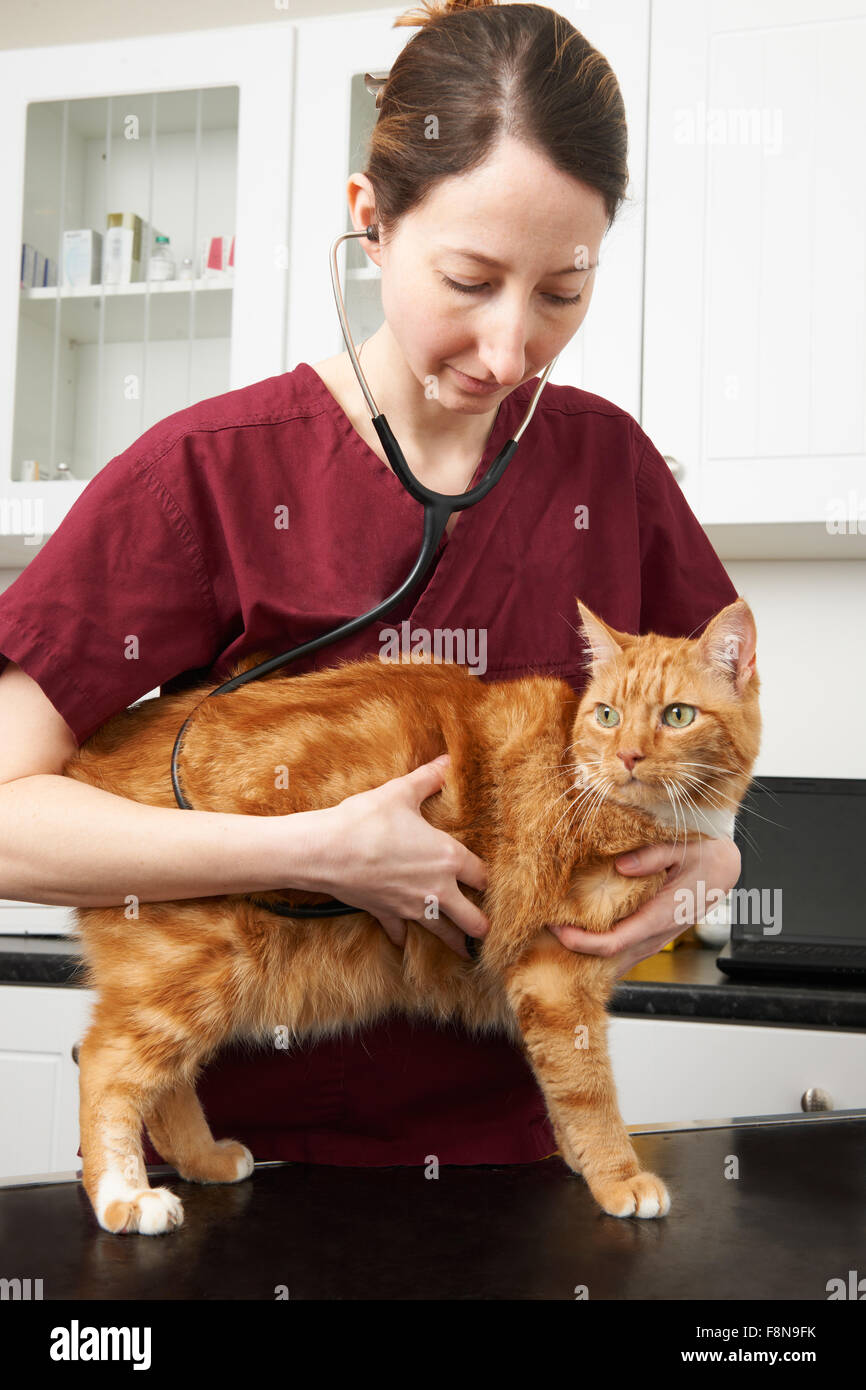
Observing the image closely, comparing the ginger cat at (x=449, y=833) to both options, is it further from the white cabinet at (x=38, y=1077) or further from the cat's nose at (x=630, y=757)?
the white cabinet at (x=38, y=1077)

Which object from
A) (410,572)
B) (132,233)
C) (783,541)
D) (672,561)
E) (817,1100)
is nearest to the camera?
(410,572)

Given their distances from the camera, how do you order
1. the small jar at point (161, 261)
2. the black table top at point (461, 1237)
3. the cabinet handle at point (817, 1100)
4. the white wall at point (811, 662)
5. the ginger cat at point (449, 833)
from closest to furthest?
the black table top at point (461, 1237) → the ginger cat at point (449, 833) → the cabinet handle at point (817, 1100) → the small jar at point (161, 261) → the white wall at point (811, 662)

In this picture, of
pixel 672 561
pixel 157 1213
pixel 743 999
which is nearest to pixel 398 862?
pixel 157 1213

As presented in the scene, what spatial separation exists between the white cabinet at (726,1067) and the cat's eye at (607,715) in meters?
0.86

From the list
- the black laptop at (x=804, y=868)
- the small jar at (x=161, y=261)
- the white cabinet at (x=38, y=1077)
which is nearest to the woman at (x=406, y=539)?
the black laptop at (x=804, y=868)

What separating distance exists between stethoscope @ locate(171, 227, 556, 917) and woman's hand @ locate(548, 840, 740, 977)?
236mm

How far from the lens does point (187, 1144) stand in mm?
1082

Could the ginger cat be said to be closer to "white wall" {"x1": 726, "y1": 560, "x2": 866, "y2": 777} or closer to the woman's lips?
the woman's lips

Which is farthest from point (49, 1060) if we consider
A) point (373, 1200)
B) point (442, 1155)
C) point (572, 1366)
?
point (572, 1366)

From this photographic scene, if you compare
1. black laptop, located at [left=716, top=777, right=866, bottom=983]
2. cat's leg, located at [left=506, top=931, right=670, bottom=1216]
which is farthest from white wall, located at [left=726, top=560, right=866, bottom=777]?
cat's leg, located at [left=506, top=931, right=670, bottom=1216]

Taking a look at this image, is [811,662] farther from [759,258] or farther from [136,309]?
[136,309]

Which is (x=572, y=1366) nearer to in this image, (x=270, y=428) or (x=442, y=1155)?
(x=442, y=1155)

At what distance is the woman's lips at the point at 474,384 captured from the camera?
109cm

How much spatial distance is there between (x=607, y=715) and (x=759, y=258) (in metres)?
1.42
